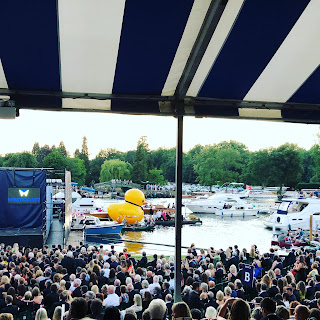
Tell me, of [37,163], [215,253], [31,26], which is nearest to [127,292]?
[31,26]

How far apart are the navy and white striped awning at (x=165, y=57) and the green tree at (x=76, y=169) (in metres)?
74.2

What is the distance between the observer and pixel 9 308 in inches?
186

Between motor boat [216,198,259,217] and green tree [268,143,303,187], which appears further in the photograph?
green tree [268,143,303,187]

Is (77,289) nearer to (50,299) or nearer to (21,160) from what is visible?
(50,299)

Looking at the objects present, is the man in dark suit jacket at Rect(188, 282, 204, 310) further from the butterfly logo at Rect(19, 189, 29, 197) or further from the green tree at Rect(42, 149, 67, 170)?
the green tree at Rect(42, 149, 67, 170)

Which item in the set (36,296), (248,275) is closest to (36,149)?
(248,275)

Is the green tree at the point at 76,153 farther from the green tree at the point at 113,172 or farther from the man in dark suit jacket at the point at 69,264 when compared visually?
the man in dark suit jacket at the point at 69,264

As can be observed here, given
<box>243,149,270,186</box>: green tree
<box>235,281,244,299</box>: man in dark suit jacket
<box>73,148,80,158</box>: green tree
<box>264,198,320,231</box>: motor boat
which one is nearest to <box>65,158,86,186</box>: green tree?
<box>73,148,80,158</box>: green tree

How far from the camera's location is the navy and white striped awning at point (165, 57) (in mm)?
2869

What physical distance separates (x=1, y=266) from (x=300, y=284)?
5261mm

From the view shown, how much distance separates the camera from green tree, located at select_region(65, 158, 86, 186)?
253 feet

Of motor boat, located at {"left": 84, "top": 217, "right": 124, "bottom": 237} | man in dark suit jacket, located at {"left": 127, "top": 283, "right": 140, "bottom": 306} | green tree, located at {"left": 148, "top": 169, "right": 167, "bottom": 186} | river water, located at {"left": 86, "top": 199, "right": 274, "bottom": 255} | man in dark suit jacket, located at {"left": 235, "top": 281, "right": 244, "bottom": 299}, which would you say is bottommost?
river water, located at {"left": 86, "top": 199, "right": 274, "bottom": 255}

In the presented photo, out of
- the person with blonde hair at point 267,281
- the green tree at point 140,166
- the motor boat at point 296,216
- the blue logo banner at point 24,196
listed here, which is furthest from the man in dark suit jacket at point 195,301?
the green tree at point 140,166

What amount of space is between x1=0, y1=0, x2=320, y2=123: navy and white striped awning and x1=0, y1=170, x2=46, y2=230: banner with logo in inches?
446
